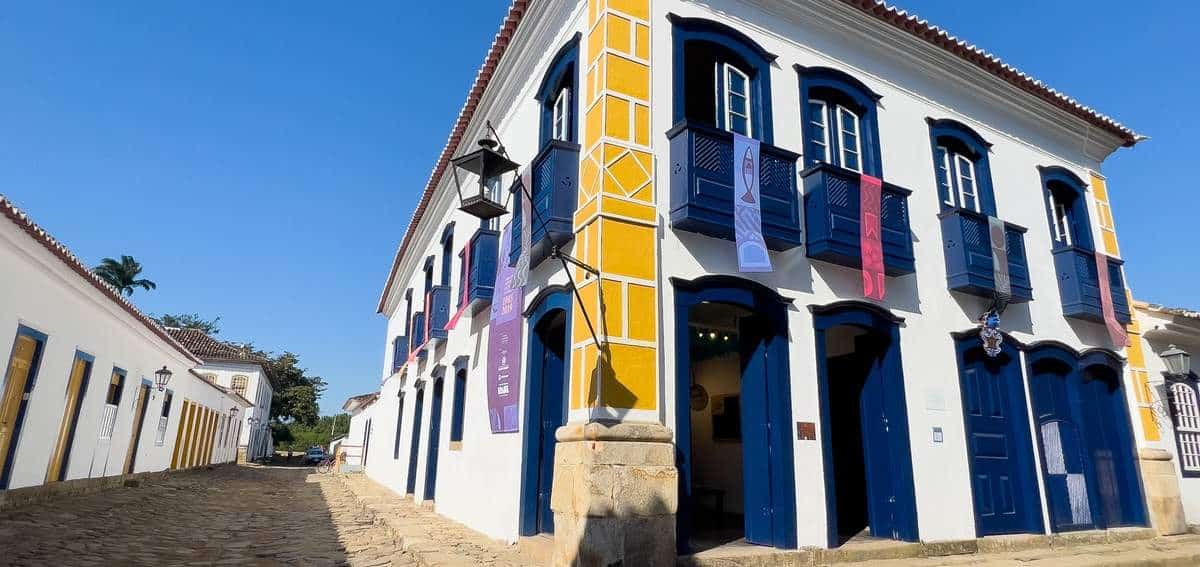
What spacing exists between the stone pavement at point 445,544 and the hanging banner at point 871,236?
4558 mm

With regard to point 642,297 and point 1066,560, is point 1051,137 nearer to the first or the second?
point 1066,560

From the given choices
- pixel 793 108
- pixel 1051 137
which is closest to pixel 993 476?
pixel 793 108

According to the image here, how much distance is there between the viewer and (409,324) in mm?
17203

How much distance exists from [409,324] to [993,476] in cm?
1414

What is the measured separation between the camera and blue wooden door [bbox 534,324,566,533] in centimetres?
665

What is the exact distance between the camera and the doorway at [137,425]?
51.0 ft

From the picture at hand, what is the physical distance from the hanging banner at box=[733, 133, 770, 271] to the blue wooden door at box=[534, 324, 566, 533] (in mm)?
2295

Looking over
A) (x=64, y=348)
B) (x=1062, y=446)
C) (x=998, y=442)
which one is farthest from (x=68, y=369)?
(x=1062, y=446)

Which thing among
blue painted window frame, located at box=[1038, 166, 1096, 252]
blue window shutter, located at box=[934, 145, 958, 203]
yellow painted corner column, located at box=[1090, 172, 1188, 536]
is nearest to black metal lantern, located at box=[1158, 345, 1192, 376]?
yellow painted corner column, located at box=[1090, 172, 1188, 536]

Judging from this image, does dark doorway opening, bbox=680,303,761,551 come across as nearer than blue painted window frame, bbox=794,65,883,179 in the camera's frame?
No

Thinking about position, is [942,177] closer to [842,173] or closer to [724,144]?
[842,173]

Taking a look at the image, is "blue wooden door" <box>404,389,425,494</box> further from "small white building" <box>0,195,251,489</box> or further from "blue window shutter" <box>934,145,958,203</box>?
"blue window shutter" <box>934,145,958,203</box>

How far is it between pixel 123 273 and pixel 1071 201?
170 ft

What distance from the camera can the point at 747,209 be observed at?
6.24 metres
